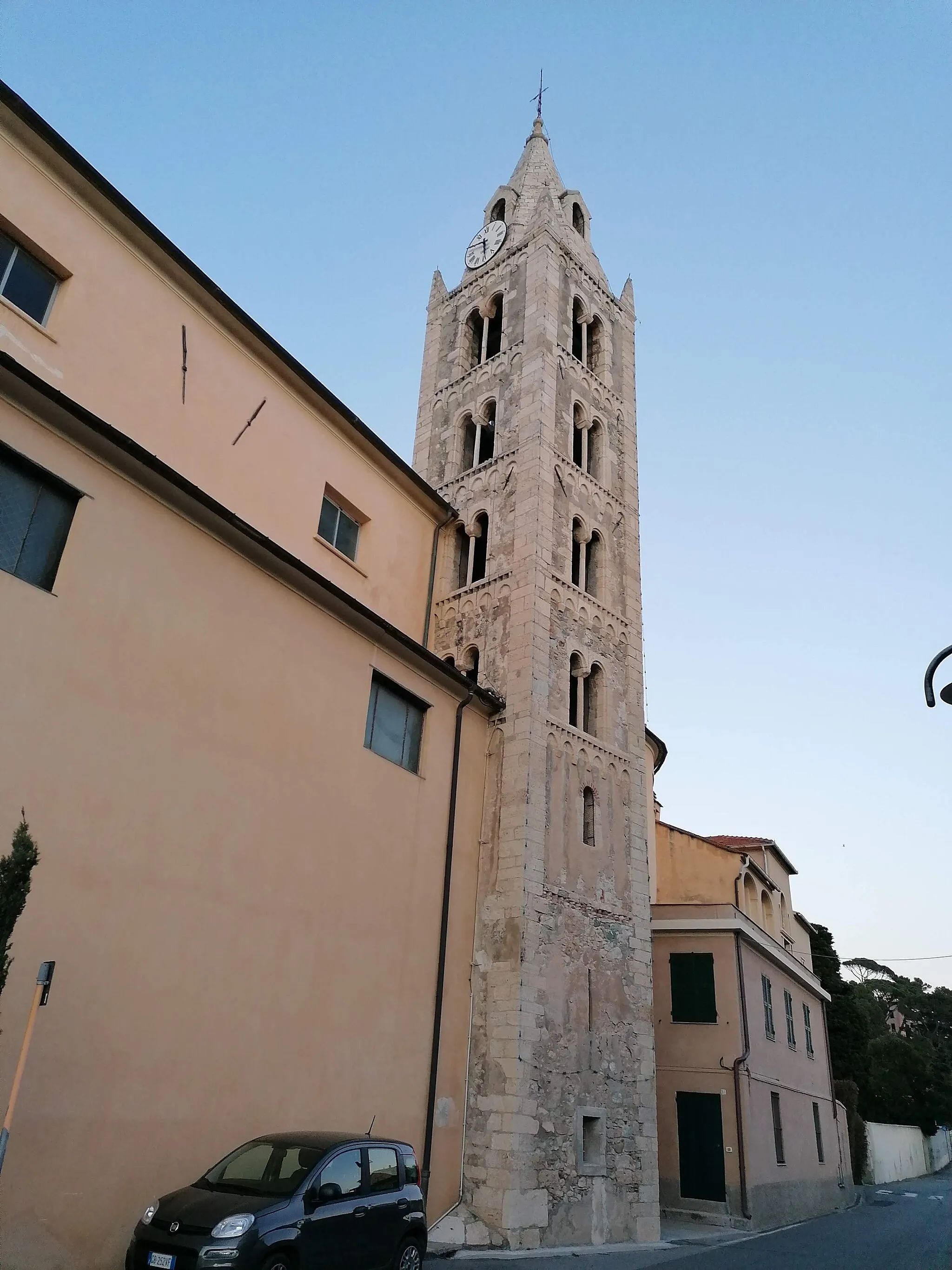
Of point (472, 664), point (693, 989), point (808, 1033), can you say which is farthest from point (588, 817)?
point (808, 1033)

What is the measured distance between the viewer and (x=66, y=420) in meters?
10.3

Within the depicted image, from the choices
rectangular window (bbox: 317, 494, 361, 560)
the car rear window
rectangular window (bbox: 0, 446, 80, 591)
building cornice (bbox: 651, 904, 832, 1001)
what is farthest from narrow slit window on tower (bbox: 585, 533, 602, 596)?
the car rear window

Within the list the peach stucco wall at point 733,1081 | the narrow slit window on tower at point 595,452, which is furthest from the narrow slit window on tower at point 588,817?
the narrow slit window on tower at point 595,452

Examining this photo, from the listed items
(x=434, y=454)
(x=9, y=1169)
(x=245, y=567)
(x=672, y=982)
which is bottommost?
(x=9, y=1169)

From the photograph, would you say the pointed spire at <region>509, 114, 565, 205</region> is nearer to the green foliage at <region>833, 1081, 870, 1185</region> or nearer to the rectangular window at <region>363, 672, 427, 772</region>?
the rectangular window at <region>363, 672, 427, 772</region>

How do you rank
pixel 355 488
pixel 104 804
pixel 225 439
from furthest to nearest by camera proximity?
pixel 355 488
pixel 225 439
pixel 104 804

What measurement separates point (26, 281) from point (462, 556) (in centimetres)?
1024

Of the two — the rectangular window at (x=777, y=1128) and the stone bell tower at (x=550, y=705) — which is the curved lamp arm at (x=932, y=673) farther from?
the rectangular window at (x=777, y=1128)

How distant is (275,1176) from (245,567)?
7413 mm

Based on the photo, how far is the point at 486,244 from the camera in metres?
24.8

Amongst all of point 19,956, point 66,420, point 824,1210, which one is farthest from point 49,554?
point 824,1210

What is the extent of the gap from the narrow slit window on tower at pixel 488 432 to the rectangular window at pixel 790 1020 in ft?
56.5

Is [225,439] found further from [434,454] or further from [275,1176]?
[275,1176]


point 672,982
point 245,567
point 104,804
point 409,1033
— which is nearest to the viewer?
point 104,804
